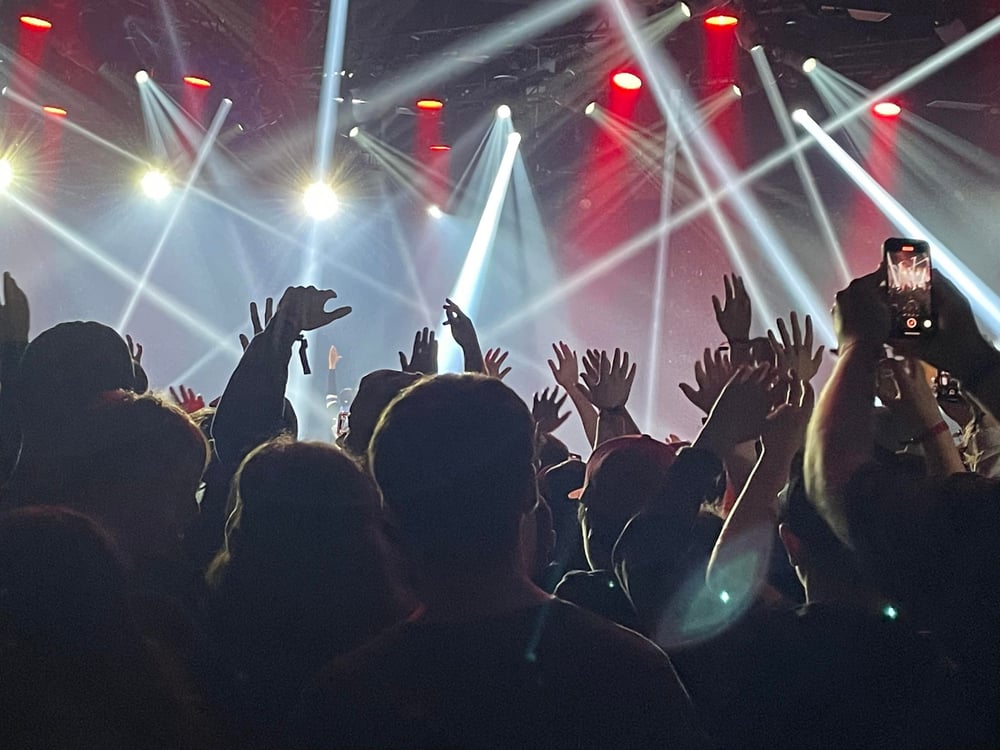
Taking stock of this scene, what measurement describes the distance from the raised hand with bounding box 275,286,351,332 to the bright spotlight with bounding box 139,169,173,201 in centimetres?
620

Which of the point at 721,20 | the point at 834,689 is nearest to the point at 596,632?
the point at 834,689

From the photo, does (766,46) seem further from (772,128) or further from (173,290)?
(173,290)

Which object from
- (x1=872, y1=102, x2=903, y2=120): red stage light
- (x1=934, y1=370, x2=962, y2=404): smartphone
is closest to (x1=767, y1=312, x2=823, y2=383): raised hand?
(x1=934, y1=370, x2=962, y2=404): smartphone

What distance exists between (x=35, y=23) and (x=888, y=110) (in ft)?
18.6

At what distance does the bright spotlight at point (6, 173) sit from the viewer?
24.9ft

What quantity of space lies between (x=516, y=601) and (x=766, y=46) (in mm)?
5133

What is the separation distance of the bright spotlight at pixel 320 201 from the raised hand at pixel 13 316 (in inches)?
244

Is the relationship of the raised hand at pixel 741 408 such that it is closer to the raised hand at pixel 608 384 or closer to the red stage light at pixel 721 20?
the raised hand at pixel 608 384

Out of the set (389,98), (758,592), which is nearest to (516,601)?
(758,592)

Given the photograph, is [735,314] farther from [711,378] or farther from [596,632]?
[596,632]

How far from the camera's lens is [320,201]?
345 inches

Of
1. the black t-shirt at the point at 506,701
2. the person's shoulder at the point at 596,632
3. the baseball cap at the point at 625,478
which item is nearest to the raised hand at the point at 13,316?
the baseball cap at the point at 625,478

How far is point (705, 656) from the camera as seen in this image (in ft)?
4.99

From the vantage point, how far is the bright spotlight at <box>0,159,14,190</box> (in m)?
7.60
